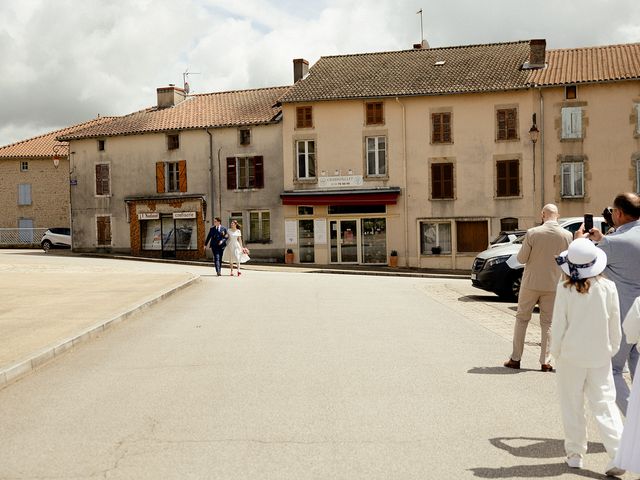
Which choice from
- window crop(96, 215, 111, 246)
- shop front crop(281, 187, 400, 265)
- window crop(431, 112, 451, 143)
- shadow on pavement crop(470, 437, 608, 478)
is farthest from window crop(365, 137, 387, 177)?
shadow on pavement crop(470, 437, 608, 478)

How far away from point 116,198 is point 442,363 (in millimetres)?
36706

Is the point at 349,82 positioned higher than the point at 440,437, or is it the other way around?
the point at 349,82

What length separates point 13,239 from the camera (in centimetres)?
5503

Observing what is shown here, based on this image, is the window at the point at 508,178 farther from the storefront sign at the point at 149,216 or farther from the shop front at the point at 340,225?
the storefront sign at the point at 149,216

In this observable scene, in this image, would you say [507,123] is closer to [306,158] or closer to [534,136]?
[534,136]

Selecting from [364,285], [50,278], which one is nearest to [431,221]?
[364,285]

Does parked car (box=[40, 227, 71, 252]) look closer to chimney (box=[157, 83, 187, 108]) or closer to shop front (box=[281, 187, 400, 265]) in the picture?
chimney (box=[157, 83, 187, 108])

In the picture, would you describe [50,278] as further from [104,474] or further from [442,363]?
[104,474]

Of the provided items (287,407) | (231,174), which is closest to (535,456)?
(287,407)

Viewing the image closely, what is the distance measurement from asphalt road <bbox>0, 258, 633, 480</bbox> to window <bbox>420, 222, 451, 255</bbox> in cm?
2455

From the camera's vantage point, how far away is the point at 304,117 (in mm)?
39062

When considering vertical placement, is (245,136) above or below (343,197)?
above

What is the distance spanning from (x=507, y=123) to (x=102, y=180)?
21.2 metres

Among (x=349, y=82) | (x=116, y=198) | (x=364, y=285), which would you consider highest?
(x=349, y=82)
